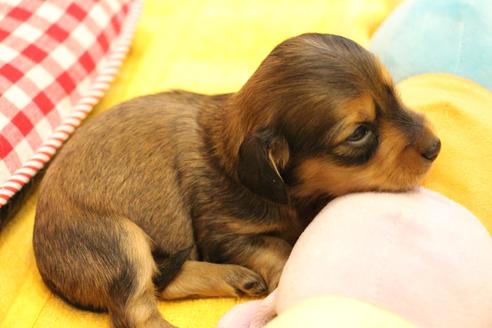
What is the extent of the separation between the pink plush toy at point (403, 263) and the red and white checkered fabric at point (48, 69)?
1.23 meters

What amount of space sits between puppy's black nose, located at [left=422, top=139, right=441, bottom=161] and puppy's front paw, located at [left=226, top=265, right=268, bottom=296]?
2.27 feet

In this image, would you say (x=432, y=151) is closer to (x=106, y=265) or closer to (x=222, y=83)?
(x=106, y=265)

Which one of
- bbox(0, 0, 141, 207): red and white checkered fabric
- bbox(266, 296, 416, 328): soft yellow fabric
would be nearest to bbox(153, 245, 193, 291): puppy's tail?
bbox(0, 0, 141, 207): red and white checkered fabric

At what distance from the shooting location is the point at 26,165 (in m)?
2.51

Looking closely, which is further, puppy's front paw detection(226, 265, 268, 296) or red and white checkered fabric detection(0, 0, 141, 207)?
red and white checkered fabric detection(0, 0, 141, 207)

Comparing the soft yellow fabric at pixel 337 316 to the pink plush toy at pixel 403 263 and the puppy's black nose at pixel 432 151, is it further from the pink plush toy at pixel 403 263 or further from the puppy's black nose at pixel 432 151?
the puppy's black nose at pixel 432 151

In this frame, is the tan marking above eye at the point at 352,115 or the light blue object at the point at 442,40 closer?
the tan marking above eye at the point at 352,115

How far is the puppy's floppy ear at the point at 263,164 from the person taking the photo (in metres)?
1.90

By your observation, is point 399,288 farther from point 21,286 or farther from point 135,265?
point 21,286

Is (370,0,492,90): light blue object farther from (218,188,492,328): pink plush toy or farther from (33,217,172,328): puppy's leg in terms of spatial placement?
(33,217,172,328): puppy's leg

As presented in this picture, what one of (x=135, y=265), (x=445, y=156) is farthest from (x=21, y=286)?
(x=445, y=156)

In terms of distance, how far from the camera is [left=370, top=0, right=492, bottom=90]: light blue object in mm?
2303

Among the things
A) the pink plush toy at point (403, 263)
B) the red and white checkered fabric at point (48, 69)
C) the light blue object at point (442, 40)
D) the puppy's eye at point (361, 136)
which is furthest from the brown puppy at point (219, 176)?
the light blue object at point (442, 40)

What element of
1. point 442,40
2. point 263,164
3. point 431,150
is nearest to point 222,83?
point 442,40
